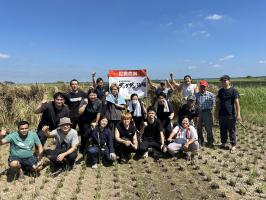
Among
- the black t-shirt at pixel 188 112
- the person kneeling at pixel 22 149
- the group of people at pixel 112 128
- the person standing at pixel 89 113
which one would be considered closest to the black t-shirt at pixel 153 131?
the group of people at pixel 112 128

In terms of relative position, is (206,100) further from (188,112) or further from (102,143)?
(102,143)

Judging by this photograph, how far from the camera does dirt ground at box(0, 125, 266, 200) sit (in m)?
5.82

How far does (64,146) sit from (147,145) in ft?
6.91

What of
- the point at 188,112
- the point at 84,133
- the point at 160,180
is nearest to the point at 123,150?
the point at 84,133

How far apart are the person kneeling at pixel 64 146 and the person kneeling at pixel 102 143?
0.54m

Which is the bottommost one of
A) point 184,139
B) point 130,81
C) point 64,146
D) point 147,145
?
point 147,145

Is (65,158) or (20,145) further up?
(20,145)

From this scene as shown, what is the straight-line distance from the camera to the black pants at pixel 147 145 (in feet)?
26.5

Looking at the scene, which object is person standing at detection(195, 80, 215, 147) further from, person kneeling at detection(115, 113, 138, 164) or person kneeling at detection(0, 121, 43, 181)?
person kneeling at detection(0, 121, 43, 181)

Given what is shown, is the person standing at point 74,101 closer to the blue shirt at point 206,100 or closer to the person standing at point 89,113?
the person standing at point 89,113

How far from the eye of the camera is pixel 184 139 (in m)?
8.16

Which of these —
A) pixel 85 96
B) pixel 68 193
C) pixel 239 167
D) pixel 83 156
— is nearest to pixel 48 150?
pixel 83 156

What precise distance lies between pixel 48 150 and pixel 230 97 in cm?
518

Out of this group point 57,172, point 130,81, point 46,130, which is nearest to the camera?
point 57,172
